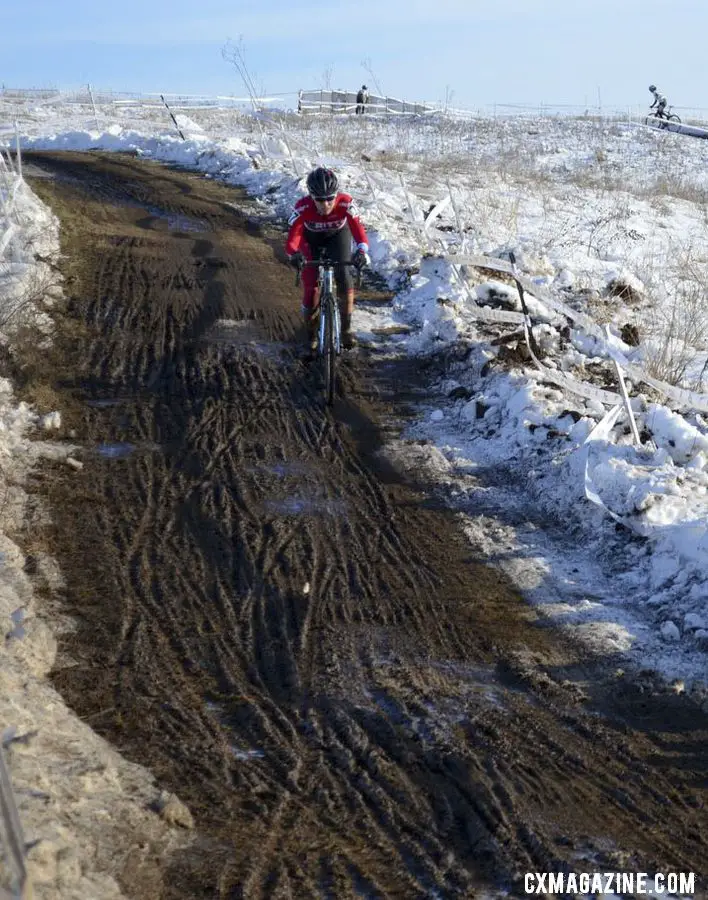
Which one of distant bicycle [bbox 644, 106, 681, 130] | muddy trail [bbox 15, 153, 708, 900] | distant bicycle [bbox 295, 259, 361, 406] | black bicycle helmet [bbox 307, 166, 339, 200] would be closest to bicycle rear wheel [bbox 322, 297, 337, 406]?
distant bicycle [bbox 295, 259, 361, 406]

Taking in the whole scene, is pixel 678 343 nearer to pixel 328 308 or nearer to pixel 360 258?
pixel 360 258

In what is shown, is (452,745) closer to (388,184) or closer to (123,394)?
(123,394)

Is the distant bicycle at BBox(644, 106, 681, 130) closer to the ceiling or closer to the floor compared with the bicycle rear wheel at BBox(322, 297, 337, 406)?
closer to the ceiling

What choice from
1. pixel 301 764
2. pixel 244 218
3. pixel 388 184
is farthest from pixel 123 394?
pixel 388 184

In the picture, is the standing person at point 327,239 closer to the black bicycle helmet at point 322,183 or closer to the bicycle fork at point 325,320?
the black bicycle helmet at point 322,183

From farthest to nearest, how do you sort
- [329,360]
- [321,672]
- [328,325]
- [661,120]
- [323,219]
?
[661,120]
[323,219]
[328,325]
[329,360]
[321,672]

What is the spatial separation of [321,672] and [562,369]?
5.50 metres

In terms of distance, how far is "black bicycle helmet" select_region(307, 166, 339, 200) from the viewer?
910cm

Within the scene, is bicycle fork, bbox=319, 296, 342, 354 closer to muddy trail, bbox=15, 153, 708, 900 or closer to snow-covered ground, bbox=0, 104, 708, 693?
muddy trail, bbox=15, 153, 708, 900

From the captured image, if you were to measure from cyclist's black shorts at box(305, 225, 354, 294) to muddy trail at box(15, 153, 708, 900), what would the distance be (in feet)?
3.74

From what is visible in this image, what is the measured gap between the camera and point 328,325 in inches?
354

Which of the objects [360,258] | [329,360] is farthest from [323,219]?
[329,360]

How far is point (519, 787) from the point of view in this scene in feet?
13.3

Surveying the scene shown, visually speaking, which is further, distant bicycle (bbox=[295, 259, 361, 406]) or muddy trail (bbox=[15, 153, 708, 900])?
distant bicycle (bbox=[295, 259, 361, 406])
